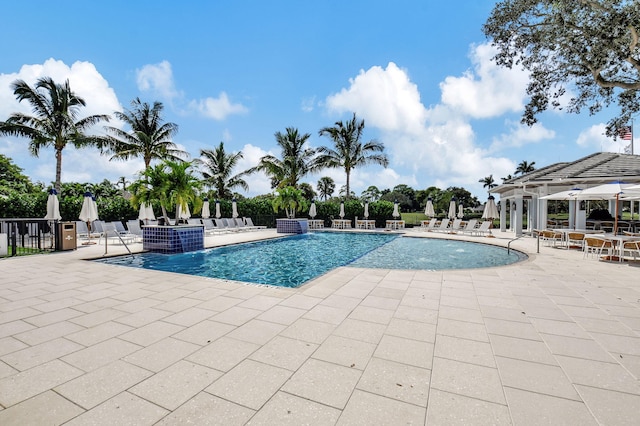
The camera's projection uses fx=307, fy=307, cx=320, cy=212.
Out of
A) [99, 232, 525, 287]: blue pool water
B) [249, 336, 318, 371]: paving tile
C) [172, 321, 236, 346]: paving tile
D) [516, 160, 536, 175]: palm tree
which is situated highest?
[516, 160, 536, 175]: palm tree

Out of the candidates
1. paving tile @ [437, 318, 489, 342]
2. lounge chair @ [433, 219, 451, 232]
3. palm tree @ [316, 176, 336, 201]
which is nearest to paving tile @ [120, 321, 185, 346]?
paving tile @ [437, 318, 489, 342]

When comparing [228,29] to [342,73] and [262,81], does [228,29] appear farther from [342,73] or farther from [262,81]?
[342,73]

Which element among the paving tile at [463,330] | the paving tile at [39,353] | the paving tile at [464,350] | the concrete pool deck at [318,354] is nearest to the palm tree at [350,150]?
the concrete pool deck at [318,354]

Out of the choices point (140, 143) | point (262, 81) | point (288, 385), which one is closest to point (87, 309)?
point (288, 385)

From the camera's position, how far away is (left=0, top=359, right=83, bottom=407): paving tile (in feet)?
7.52

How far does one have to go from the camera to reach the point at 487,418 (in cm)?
208

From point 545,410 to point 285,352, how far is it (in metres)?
2.13

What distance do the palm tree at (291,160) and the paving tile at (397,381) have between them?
21640mm

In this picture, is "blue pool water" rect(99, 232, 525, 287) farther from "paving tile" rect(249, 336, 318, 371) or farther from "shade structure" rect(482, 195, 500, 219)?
"shade structure" rect(482, 195, 500, 219)

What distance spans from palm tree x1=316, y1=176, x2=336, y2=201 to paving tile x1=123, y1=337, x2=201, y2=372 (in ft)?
192

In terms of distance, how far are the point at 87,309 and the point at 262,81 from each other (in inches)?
530

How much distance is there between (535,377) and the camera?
8.55ft

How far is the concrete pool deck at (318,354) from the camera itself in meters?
2.16

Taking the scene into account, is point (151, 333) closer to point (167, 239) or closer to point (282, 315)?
point (282, 315)
